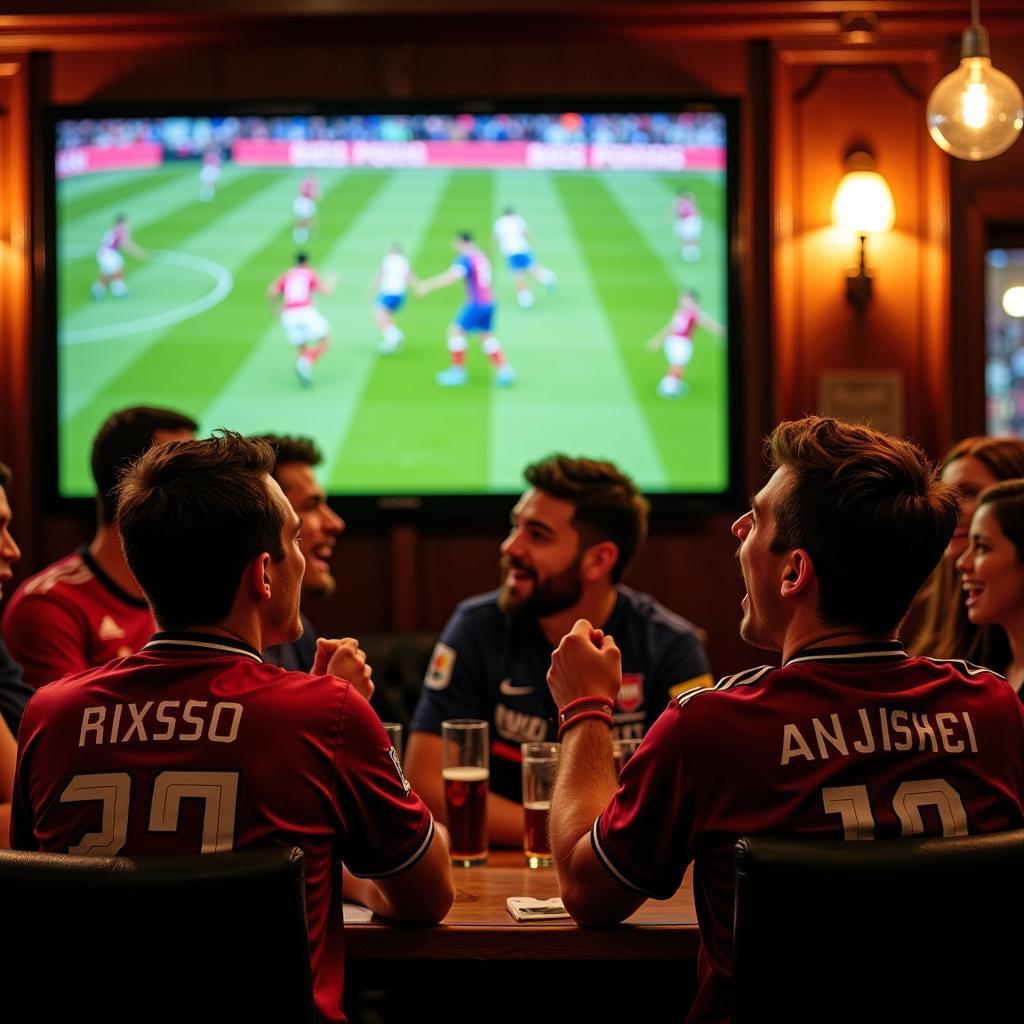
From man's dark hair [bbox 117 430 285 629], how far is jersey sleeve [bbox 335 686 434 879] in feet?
0.76

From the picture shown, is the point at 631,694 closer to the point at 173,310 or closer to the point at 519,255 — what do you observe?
the point at 519,255

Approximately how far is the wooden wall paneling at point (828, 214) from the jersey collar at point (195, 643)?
3014 mm

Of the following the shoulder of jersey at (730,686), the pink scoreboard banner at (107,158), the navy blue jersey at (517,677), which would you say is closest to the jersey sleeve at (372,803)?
the shoulder of jersey at (730,686)

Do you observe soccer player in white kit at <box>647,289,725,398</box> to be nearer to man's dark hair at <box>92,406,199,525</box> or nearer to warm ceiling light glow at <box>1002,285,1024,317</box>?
warm ceiling light glow at <box>1002,285,1024,317</box>

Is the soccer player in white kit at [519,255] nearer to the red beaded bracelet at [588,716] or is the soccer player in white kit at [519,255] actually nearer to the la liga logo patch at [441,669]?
the la liga logo patch at [441,669]

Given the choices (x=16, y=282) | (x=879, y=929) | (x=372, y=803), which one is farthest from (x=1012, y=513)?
(x=16, y=282)

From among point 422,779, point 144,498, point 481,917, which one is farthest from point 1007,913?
point 422,779

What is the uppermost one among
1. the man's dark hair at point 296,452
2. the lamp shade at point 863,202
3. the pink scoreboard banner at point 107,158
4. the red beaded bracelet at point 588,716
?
the pink scoreboard banner at point 107,158

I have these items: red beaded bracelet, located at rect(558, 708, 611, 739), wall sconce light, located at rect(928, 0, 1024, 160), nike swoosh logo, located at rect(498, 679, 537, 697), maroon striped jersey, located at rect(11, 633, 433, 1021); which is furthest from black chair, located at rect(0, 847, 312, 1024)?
wall sconce light, located at rect(928, 0, 1024, 160)

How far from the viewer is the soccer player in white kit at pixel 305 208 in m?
4.35

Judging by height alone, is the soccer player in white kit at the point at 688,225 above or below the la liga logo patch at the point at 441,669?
above

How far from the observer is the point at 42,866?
1354 millimetres

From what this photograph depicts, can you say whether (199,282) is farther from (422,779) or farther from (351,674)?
(351,674)

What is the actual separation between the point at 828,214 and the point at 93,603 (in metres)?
2.70
